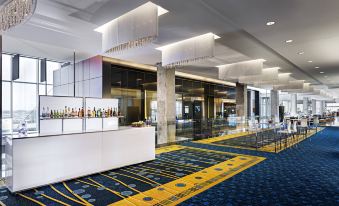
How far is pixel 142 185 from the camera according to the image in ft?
13.3

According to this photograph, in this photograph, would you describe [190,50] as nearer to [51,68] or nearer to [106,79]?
[106,79]

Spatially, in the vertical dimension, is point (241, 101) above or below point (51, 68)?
below

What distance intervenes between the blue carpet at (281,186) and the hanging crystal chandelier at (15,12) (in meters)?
3.83

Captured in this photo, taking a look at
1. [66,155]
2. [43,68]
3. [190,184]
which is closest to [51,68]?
[43,68]

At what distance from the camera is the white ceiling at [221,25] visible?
4551mm

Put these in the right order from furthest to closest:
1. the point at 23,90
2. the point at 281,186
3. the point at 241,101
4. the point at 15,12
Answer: the point at 241,101 < the point at 23,90 < the point at 281,186 < the point at 15,12

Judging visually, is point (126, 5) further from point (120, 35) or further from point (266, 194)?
point (266, 194)

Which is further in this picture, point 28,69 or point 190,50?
point 28,69

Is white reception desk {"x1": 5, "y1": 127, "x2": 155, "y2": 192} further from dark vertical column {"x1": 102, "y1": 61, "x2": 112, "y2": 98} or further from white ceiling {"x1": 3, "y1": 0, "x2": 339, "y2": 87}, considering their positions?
dark vertical column {"x1": 102, "y1": 61, "x2": 112, "y2": 98}

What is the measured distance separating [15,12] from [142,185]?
12.3 ft

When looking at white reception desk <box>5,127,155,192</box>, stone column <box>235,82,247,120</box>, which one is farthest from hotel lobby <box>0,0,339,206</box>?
stone column <box>235,82,247,120</box>

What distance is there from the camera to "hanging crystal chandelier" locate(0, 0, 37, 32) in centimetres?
336

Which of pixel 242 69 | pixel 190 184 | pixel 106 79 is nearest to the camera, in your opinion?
pixel 190 184

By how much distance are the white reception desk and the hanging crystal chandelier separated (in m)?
2.05
